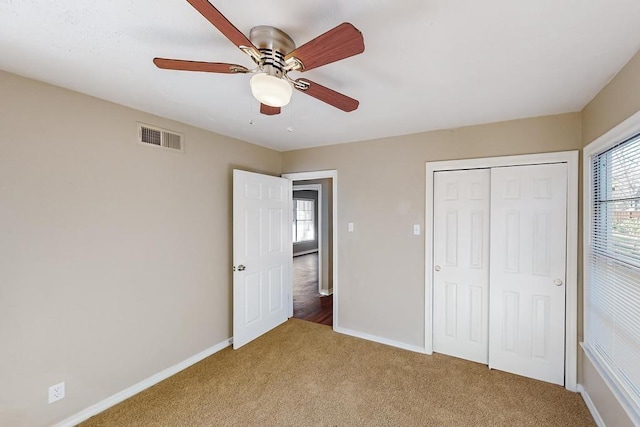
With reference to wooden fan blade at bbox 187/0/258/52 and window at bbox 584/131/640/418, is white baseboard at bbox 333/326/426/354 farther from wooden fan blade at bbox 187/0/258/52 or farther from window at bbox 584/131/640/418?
wooden fan blade at bbox 187/0/258/52

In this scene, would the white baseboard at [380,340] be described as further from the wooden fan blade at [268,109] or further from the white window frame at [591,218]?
the wooden fan blade at [268,109]

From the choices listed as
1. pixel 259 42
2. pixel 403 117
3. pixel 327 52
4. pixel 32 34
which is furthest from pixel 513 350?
pixel 32 34

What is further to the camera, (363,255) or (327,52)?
(363,255)

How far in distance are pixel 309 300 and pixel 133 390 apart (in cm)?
272

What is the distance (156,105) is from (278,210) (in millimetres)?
1756

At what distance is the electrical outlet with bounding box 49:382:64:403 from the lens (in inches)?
71.2

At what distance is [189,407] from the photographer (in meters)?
2.06

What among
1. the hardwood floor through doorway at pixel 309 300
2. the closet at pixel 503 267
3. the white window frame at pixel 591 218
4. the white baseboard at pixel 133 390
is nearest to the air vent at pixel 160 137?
the white baseboard at pixel 133 390

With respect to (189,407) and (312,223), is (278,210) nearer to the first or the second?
(189,407)

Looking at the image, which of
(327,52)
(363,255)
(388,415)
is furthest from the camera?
(363,255)

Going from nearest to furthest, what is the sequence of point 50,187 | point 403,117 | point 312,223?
point 50,187 < point 403,117 < point 312,223

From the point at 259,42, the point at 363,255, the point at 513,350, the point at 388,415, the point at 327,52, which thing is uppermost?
the point at 259,42

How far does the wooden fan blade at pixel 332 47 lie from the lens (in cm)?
92

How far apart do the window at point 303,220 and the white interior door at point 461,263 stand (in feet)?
19.5
